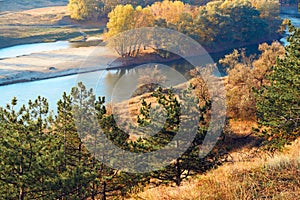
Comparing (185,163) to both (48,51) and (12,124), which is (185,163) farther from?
(48,51)

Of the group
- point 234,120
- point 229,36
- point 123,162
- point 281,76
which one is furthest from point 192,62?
point 123,162

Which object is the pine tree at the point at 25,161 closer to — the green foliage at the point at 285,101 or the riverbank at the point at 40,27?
the green foliage at the point at 285,101

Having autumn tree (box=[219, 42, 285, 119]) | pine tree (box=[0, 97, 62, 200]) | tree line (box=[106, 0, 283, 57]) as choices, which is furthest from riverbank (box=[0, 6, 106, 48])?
pine tree (box=[0, 97, 62, 200])

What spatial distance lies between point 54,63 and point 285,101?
40.2 metres

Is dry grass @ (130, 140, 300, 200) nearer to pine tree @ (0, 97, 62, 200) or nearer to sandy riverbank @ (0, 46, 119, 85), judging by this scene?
pine tree @ (0, 97, 62, 200)

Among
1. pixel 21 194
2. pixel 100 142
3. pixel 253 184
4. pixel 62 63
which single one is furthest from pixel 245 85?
pixel 62 63

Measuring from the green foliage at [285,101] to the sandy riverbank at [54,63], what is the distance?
35.2 meters

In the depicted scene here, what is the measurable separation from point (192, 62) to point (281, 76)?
35.5 m

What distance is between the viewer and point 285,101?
1518cm

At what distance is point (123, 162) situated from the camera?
1278 centimetres

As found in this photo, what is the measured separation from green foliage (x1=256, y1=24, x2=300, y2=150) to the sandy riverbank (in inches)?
1385

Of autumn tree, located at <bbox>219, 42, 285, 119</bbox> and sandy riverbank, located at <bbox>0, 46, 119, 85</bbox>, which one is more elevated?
autumn tree, located at <bbox>219, 42, 285, 119</bbox>

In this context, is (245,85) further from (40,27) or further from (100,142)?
(40,27)

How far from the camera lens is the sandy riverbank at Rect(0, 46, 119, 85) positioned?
4603 cm
